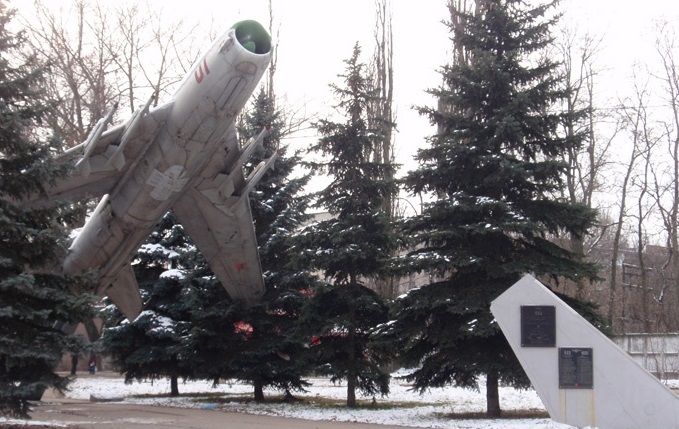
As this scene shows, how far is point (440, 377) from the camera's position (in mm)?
14688

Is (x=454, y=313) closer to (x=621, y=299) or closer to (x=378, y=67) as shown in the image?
(x=378, y=67)

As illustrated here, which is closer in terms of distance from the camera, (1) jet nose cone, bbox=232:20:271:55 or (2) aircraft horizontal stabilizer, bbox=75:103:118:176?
(1) jet nose cone, bbox=232:20:271:55

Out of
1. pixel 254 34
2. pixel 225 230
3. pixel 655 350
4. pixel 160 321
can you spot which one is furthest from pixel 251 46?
pixel 655 350

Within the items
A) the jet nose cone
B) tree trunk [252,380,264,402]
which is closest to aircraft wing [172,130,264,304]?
tree trunk [252,380,264,402]

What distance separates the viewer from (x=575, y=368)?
1051cm

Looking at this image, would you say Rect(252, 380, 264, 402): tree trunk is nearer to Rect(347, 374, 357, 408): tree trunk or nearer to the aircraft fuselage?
Rect(347, 374, 357, 408): tree trunk

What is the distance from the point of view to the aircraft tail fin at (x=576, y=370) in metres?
10.2

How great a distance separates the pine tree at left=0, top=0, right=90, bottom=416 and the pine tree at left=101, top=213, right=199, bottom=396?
849cm

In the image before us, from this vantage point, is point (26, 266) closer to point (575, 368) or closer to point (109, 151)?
point (109, 151)

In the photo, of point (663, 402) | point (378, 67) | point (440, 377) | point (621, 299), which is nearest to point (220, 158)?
point (440, 377)

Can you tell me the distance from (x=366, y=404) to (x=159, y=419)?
531 cm

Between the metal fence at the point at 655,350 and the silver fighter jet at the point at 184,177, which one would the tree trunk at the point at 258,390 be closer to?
the silver fighter jet at the point at 184,177

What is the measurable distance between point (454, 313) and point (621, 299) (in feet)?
84.9

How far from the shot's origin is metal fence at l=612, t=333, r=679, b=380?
23828 millimetres
